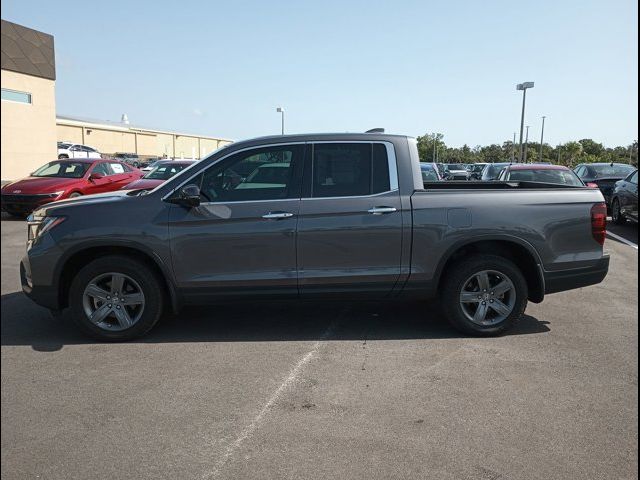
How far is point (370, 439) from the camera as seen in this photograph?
10.8 feet

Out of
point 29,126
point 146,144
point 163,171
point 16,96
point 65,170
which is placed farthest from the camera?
point 146,144

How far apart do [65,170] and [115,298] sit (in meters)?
11.6

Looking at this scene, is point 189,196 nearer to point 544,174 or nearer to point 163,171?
point 544,174

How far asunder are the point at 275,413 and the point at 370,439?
0.69 meters

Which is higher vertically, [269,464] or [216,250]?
[216,250]

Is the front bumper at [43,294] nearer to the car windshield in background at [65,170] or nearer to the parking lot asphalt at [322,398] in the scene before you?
the parking lot asphalt at [322,398]

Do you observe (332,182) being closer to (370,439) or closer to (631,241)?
(370,439)

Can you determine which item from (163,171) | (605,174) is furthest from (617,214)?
(163,171)

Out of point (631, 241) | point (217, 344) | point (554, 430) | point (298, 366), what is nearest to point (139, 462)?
point (298, 366)

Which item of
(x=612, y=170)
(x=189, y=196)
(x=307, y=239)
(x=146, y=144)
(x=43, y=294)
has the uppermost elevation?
(x=146, y=144)

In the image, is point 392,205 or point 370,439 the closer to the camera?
point 370,439

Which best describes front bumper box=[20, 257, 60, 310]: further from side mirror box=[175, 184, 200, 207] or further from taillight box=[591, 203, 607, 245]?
taillight box=[591, 203, 607, 245]

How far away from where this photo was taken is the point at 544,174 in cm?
1176

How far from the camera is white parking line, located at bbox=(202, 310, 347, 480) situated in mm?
3045
